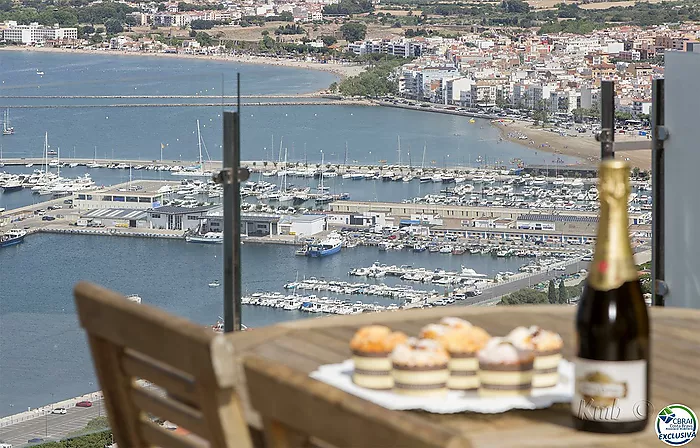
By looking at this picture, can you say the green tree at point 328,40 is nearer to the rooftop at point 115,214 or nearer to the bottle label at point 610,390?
the rooftop at point 115,214

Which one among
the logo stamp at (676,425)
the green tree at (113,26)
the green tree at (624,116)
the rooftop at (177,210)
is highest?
the green tree at (113,26)

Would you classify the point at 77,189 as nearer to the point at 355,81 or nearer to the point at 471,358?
the point at 355,81

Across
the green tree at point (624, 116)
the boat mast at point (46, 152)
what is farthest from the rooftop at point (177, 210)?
the green tree at point (624, 116)

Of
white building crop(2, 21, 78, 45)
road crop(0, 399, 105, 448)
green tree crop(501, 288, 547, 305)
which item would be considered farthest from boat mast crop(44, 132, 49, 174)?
white building crop(2, 21, 78, 45)

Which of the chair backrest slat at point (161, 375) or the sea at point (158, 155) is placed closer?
the chair backrest slat at point (161, 375)

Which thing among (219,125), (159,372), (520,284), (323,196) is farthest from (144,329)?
(219,125)

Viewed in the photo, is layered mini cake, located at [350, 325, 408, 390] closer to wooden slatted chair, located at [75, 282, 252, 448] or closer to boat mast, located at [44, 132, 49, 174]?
wooden slatted chair, located at [75, 282, 252, 448]
